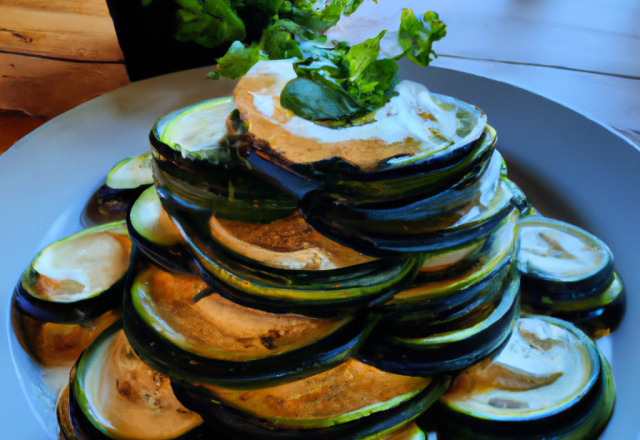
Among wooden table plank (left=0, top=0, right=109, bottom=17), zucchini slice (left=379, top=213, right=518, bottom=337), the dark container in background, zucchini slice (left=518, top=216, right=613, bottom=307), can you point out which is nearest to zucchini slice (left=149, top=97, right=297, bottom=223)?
zucchini slice (left=379, top=213, right=518, bottom=337)

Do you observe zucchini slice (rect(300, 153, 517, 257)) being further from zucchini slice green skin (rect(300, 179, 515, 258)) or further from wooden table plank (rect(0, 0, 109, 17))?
wooden table plank (rect(0, 0, 109, 17))

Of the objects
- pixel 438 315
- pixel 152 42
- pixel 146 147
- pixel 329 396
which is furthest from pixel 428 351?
pixel 152 42

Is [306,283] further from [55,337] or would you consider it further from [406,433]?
[55,337]

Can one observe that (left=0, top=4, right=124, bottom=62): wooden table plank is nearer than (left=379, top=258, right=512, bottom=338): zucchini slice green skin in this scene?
No

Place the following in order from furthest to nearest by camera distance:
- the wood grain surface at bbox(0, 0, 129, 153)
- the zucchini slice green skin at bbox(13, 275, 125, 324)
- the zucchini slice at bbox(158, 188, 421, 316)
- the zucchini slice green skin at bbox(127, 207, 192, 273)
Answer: the wood grain surface at bbox(0, 0, 129, 153) < the zucchini slice green skin at bbox(13, 275, 125, 324) < the zucchini slice green skin at bbox(127, 207, 192, 273) < the zucchini slice at bbox(158, 188, 421, 316)

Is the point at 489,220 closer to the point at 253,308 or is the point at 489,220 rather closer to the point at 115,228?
the point at 253,308

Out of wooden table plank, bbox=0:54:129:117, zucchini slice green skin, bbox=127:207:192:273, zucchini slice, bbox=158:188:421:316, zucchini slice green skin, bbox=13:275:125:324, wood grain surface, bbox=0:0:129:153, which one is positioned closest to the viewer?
zucchini slice, bbox=158:188:421:316
